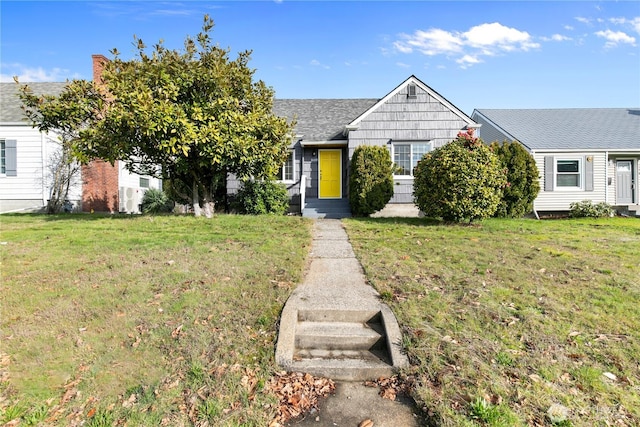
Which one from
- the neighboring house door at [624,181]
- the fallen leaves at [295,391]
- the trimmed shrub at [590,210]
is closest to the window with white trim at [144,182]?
the fallen leaves at [295,391]

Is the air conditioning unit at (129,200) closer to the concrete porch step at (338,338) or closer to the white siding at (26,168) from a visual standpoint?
the white siding at (26,168)

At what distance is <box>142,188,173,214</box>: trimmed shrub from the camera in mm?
17594

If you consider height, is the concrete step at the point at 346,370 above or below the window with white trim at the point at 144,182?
below

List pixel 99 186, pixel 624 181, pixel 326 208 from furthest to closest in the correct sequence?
1. pixel 624 181
2. pixel 99 186
3. pixel 326 208

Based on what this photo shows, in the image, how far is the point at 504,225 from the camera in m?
10.9

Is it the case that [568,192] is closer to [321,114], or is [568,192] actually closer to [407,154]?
[407,154]

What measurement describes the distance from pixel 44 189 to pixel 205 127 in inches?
378

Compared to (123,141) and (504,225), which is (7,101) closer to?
(123,141)

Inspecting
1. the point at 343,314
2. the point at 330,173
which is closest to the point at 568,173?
the point at 330,173

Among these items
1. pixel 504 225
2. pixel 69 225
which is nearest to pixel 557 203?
pixel 504 225

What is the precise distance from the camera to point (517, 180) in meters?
12.9

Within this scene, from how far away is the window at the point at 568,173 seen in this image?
16000 mm

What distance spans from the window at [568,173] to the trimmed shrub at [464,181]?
7.54 meters

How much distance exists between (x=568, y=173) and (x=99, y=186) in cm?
2085
